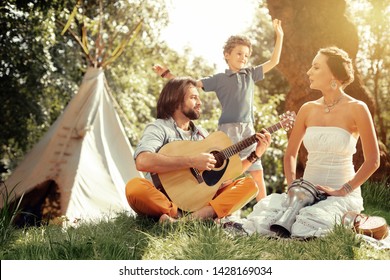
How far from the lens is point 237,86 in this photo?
13.4ft

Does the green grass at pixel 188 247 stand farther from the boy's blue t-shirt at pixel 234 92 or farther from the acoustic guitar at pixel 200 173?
the boy's blue t-shirt at pixel 234 92

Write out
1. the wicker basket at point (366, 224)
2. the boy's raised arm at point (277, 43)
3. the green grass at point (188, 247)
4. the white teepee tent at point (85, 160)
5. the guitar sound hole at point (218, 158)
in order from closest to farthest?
the green grass at point (188, 247) → the wicker basket at point (366, 224) → the guitar sound hole at point (218, 158) → the boy's raised arm at point (277, 43) → the white teepee tent at point (85, 160)

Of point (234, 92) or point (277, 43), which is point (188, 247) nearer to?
point (234, 92)

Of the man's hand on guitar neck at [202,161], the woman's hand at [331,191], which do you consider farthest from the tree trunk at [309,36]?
the man's hand on guitar neck at [202,161]

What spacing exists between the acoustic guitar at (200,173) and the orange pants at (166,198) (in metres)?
0.05

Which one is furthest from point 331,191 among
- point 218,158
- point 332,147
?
point 218,158

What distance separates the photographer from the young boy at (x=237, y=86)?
13.3ft

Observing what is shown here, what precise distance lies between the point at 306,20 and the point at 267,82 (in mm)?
9332

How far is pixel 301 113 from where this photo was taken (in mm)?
3717

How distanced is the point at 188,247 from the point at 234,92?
1.47 m

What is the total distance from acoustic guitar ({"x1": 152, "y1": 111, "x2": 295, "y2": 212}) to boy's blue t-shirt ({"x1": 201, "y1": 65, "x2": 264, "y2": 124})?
17.7 inches

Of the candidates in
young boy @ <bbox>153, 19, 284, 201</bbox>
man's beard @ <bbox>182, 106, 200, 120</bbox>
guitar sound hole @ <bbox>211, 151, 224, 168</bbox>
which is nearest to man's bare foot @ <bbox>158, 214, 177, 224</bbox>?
guitar sound hole @ <bbox>211, 151, 224, 168</bbox>

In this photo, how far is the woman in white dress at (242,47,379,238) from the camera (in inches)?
134
